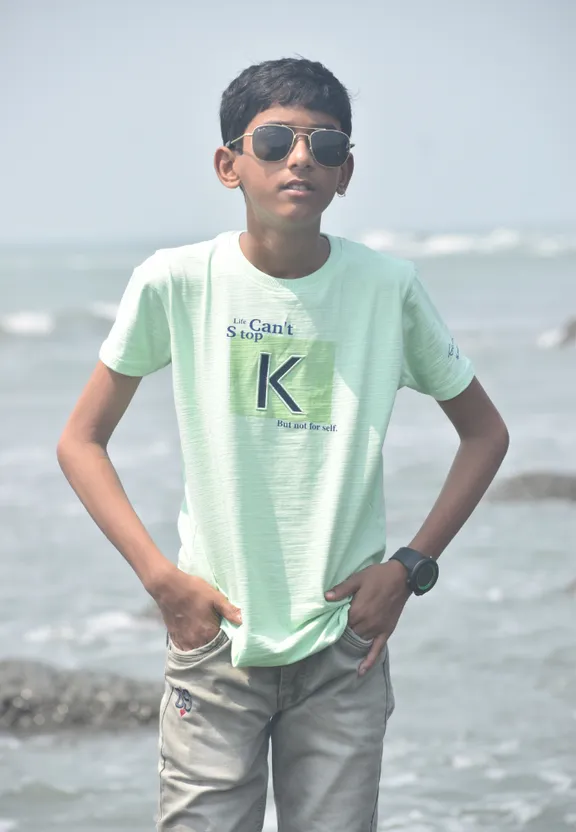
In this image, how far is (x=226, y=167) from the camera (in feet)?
9.60

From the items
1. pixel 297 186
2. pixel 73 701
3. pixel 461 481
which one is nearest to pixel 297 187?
pixel 297 186

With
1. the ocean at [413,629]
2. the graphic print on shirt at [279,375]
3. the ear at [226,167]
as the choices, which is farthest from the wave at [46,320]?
the graphic print on shirt at [279,375]

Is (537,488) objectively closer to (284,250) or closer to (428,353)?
(428,353)

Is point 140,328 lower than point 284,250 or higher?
lower

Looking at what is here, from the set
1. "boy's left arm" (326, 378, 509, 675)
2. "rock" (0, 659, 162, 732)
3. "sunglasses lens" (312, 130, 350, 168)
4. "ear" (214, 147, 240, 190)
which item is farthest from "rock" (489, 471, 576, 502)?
"sunglasses lens" (312, 130, 350, 168)

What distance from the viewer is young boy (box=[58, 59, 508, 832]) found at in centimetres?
270

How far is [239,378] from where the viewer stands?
274 cm

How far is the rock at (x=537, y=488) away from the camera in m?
9.63

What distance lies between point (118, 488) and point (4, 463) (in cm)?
1064

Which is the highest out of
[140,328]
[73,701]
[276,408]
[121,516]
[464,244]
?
[140,328]

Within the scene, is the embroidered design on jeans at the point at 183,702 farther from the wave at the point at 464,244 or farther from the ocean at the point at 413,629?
the wave at the point at 464,244

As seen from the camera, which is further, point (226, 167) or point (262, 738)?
point (226, 167)

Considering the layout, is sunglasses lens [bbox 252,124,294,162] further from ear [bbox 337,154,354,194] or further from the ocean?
the ocean

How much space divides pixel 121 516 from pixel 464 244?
155 ft
